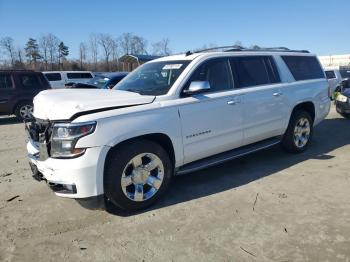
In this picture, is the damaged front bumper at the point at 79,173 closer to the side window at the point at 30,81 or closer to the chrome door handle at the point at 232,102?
the chrome door handle at the point at 232,102

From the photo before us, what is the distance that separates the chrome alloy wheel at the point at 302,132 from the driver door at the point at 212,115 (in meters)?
1.67

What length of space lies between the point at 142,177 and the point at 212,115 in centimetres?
130

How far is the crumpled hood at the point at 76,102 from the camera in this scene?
3.61 m

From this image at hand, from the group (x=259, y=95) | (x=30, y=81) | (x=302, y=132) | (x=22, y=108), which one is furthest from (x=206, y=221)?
(x=30, y=81)

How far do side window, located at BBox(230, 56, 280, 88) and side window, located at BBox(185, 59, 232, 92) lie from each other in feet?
0.54

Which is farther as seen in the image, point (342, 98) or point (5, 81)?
point (5, 81)

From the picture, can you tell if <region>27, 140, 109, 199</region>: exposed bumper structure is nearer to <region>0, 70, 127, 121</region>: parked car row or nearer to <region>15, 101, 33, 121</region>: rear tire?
<region>0, 70, 127, 121</region>: parked car row

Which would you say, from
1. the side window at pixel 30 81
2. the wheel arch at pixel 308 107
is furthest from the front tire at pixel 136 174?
the side window at pixel 30 81

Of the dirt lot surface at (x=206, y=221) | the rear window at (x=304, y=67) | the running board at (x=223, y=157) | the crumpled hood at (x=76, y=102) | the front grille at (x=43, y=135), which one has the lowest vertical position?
the dirt lot surface at (x=206, y=221)

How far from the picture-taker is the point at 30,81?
1215 cm

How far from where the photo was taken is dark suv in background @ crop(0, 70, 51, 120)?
38.1 feet

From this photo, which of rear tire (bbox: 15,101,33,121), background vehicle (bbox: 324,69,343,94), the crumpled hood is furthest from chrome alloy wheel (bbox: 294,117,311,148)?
background vehicle (bbox: 324,69,343,94)

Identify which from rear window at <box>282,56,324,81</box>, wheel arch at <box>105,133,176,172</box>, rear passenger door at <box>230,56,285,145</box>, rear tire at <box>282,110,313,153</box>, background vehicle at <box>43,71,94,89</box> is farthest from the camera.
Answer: background vehicle at <box>43,71,94,89</box>

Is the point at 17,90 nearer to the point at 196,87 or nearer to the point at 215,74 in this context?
the point at 215,74
